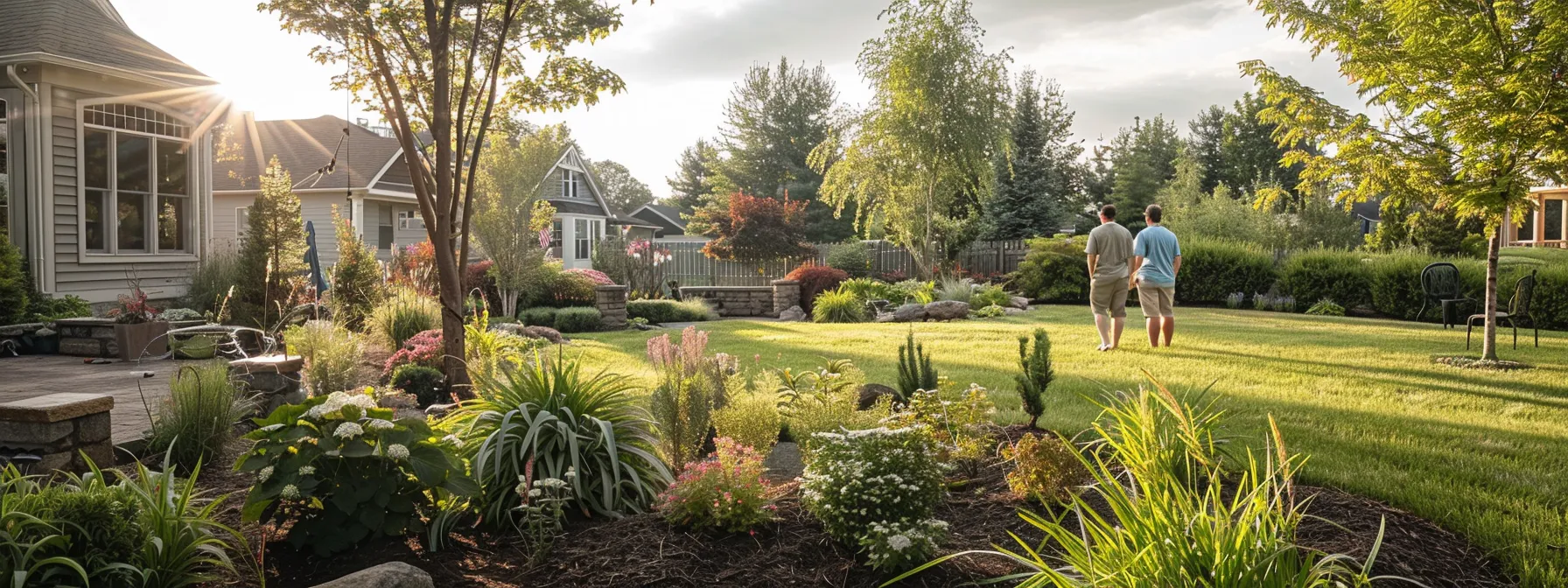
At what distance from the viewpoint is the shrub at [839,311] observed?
15242mm

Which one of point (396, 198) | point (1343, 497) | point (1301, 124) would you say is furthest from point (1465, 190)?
point (396, 198)

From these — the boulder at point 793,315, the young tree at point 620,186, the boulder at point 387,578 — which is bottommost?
the boulder at point 387,578

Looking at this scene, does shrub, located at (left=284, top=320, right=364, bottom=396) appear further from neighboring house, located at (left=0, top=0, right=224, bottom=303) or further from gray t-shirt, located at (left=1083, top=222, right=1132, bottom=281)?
gray t-shirt, located at (left=1083, top=222, right=1132, bottom=281)

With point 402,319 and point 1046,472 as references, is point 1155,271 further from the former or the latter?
point 402,319

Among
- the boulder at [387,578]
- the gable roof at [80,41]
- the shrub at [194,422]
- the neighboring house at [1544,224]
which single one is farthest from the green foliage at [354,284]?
the neighboring house at [1544,224]

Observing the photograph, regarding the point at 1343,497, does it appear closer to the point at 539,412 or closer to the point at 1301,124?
the point at 539,412

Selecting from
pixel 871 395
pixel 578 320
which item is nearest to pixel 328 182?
pixel 578 320

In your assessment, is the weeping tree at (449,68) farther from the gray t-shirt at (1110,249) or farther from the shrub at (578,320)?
the shrub at (578,320)

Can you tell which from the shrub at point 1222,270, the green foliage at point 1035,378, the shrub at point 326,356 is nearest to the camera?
the green foliage at point 1035,378

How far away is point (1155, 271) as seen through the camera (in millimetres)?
9125

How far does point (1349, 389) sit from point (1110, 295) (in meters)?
2.85

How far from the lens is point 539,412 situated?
11.5ft

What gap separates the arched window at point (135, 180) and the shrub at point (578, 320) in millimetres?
4901

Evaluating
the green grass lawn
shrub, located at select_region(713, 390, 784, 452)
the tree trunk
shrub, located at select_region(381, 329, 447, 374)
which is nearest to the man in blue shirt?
the green grass lawn
